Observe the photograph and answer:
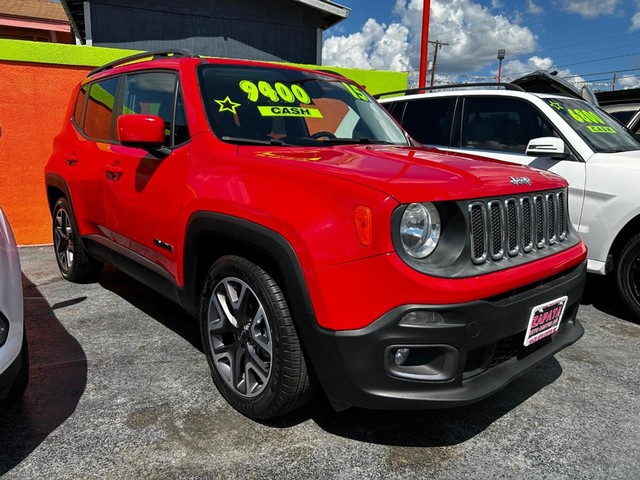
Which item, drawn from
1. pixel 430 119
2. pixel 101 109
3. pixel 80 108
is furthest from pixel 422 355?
pixel 430 119

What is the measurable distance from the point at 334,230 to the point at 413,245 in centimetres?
32

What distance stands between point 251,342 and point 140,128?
1321mm

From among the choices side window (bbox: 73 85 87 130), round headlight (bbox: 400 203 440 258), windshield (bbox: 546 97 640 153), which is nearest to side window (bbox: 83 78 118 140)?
side window (bbox: 73 85 87 130)

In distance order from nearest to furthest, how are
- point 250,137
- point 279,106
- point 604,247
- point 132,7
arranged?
point 250,137 < point 279,106 < point 604,247 < point 132,7

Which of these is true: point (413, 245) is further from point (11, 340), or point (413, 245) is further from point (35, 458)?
point (35, 458)

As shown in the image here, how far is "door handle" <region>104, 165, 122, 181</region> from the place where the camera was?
11.5 ft

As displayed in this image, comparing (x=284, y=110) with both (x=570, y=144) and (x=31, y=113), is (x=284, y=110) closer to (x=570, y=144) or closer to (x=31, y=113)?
(x=570, y=144)

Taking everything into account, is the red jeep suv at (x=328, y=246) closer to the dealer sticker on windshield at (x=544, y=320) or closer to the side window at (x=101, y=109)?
the dealer sticker on windshield at (x=544, y=320)

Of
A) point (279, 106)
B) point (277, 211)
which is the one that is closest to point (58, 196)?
point (279, 106)

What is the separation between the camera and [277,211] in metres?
2.22

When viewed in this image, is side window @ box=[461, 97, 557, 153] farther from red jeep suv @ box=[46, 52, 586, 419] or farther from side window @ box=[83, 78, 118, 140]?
side window @ box=[83, 78, 118, 140]

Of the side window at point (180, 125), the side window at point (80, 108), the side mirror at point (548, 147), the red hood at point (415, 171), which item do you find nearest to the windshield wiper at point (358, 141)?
the red hood at point (415, 171)

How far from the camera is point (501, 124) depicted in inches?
198

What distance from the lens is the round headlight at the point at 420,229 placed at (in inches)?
80.5
